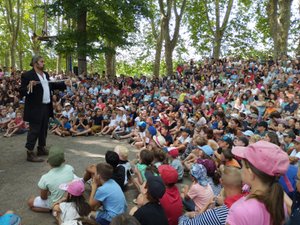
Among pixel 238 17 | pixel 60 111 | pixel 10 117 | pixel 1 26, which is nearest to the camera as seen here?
pixel 10 117

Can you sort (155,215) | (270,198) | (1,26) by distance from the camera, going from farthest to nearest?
(1,26)
(155,215)
(270,198)

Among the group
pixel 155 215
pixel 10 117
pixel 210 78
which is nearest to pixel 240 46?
pixel 210 78

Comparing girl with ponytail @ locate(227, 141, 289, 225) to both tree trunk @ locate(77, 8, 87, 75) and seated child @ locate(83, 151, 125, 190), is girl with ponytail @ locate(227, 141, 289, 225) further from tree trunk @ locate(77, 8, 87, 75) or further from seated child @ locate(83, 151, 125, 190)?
tree trunk @ locate(77, 8, 87, 75)

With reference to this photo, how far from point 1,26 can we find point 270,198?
34411 millimetres

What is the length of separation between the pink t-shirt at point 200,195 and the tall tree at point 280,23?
56.1 ft

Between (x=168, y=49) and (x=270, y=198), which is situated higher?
(x=168, y=49)

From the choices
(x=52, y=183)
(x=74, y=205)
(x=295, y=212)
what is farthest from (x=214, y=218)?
(x=52, y=183)

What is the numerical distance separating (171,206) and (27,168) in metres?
3.33

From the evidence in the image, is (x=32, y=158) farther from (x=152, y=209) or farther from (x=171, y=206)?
(x=152, y=209)

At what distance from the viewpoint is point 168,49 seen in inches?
797

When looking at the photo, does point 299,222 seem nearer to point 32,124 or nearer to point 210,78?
point 32,124

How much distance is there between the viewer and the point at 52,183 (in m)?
3.87

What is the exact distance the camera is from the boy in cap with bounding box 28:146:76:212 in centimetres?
388

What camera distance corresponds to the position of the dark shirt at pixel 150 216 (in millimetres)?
2691
